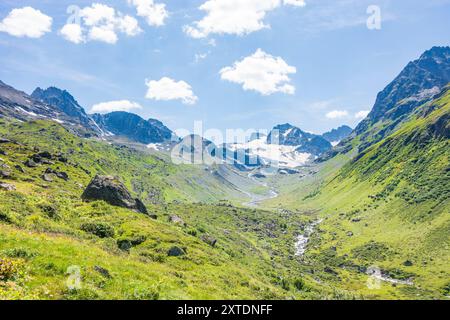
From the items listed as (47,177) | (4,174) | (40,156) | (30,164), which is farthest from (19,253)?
(40,156)

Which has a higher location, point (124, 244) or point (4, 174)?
point (4, 174)

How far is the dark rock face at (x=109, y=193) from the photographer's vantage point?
210ft

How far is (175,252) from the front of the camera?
42531mm

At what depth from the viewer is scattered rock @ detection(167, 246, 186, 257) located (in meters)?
41.8

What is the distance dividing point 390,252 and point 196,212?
336ft

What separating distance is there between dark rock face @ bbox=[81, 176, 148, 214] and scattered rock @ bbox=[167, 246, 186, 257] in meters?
25.1

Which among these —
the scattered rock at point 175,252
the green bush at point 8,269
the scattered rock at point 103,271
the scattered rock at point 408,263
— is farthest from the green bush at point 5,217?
A: the scattered rock at point 408,263

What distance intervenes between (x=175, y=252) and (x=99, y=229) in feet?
33.0

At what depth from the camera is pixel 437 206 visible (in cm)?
16538

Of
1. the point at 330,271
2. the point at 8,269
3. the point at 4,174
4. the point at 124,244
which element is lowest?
the point at 330,271

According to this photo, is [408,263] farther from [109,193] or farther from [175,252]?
[175,252]

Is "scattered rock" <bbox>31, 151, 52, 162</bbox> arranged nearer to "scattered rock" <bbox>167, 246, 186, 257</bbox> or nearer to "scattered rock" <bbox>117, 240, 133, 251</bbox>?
"scattered rock" <bbox>117, 240, 133, 251</bbox>

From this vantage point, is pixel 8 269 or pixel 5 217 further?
pixel 5 217
